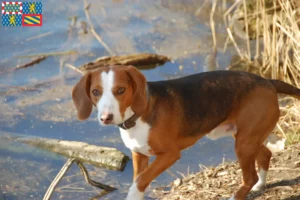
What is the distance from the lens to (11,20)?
10570 mm

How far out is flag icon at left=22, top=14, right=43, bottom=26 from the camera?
35.0ft

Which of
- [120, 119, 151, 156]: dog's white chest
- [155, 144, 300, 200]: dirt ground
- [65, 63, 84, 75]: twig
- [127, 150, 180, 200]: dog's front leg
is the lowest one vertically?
[65, 63, 84, 75]: twig

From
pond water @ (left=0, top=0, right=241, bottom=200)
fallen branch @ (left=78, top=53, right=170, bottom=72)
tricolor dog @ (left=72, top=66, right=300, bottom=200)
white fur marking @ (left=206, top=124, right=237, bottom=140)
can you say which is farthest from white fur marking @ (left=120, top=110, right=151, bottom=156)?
fallen branch @ (left=78, top=53, right=170, bottom=72)

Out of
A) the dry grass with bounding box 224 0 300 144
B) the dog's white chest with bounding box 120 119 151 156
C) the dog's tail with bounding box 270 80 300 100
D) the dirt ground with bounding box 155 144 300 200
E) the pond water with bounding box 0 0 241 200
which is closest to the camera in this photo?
the dog's white chest with bounding box 120 119 151 156

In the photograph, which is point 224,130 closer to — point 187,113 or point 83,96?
point 187,113

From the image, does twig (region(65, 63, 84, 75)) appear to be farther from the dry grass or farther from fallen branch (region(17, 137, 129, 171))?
fallen branch (region(17, 137, 129, 171))

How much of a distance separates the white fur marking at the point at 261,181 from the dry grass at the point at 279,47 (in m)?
1.21

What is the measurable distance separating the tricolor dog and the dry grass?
63.7 inches

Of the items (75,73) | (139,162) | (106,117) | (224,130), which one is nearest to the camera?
(106,117)

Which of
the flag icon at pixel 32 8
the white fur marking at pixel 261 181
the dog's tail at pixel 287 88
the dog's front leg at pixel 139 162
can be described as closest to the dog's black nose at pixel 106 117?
the dog's front leg at pixel 139 162

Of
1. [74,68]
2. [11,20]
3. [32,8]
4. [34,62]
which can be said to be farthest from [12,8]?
[74,68]

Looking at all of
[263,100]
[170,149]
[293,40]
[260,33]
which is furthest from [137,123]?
[260,33]

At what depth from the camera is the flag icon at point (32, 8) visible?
1067cm

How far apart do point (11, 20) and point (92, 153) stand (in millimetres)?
4094
